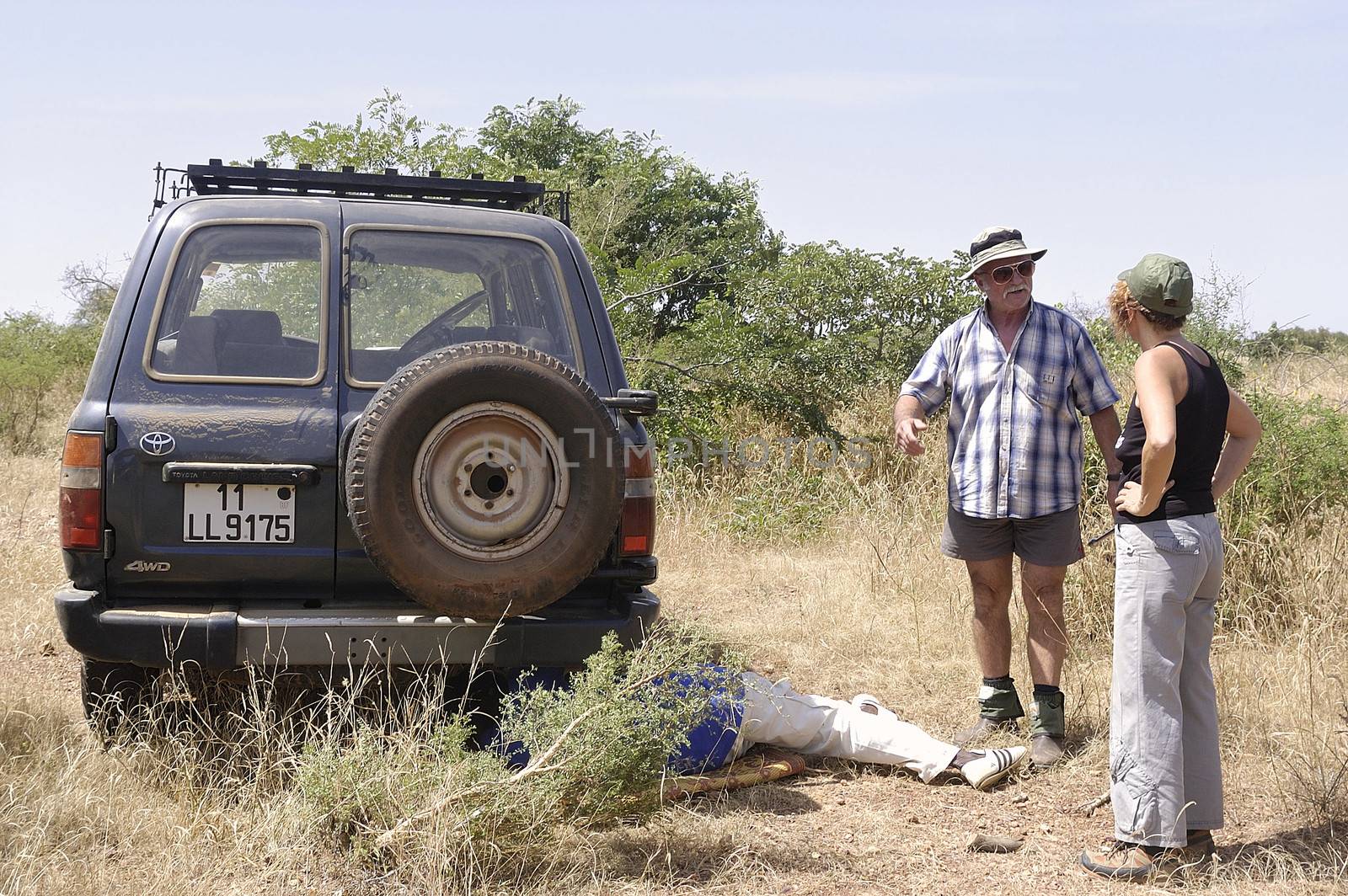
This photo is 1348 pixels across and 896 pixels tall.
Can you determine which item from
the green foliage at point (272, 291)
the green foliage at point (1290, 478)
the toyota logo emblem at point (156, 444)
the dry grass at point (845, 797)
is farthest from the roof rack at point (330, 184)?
the green foliage at point (1290, 478)

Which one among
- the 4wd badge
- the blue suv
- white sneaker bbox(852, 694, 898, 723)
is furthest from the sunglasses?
the 4wd badge

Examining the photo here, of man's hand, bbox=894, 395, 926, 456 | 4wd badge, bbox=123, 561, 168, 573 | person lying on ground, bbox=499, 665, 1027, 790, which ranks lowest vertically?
person lying on ground, bbox=499, 665, 1027, 790

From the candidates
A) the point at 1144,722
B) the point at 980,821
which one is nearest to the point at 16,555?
the point at 980,821

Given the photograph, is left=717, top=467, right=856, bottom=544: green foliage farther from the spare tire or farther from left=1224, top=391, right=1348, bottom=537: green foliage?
the spare tire

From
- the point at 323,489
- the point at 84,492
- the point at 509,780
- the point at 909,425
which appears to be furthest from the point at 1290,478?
the point at 84,492

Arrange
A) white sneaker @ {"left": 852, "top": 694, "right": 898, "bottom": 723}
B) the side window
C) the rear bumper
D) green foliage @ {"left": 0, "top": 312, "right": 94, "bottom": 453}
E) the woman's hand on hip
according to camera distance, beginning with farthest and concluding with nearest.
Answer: green foliage @ {"left": 0, "top": 312, "right": 94, "bottom": 453}, white sneaker @ {"left": 852, "top": 694, "right": 898, "bottom": 723}, the side window, the rear bumper, the woman's hand on hip

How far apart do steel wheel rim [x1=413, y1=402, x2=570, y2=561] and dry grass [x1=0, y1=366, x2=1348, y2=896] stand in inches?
33.2

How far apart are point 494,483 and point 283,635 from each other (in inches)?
28.9

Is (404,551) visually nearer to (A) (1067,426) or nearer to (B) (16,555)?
(A) (1067,426)

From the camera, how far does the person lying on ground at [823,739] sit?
13.0 ft

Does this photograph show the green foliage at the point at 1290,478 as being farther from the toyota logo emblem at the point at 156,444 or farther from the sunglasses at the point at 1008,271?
the toyota logo emblem at the point at 156,444

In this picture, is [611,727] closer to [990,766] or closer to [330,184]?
[990,766]

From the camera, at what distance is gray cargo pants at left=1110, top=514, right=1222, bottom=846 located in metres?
3.27

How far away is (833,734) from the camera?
13.6ft
